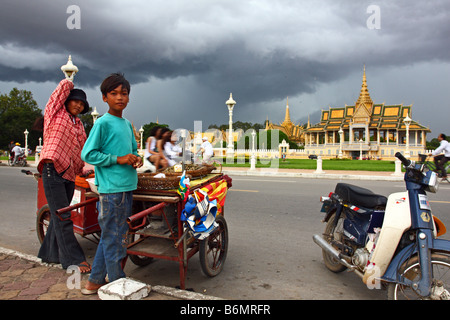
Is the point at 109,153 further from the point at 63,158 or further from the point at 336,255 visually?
the point at 336,255

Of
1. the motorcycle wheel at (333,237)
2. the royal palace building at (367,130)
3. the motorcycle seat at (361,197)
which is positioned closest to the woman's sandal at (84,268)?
the motorcycle wheel at (333,237)

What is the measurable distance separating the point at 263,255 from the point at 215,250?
714mm

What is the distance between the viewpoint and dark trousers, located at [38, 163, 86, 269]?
3275 millimetres

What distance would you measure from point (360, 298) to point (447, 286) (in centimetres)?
83

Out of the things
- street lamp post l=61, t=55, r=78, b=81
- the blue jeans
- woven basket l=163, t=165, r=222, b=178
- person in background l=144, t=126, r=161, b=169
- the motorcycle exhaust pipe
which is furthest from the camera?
street lamp post l=61, t=55, r=78, b=81

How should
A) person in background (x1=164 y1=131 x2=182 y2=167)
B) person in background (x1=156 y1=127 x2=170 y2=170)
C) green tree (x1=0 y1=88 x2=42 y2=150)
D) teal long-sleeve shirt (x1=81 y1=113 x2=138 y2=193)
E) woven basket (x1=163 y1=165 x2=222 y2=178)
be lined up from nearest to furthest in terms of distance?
teal long-sleeve shirt (x1=81 y1=113 x2=138 y2=193) < woven basket (x1=163 y1=165 x2=222 y2=178) < person in background (x1=156 y1=127 x2=170 y2=170) < person in background (x1=164 y1=131 x2=182 y2=167) < green tree (x1=0 y1=88 x2=42 y2=150)

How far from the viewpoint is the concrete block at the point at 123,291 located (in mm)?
2464

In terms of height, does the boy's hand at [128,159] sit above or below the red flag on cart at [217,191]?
above

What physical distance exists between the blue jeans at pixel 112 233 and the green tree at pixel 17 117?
58390mm

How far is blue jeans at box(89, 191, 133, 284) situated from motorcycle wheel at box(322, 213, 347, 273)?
2177 millimetres

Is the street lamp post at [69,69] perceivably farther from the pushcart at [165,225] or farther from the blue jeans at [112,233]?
the blue jeans at [112,233]

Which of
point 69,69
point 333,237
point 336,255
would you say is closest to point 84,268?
point 336,255

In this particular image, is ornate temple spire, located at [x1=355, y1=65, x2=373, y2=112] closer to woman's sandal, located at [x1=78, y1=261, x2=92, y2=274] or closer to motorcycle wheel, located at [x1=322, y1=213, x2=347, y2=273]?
motorcycle wheel, located at [x1=322, y1=213, x2=347, y2=273]

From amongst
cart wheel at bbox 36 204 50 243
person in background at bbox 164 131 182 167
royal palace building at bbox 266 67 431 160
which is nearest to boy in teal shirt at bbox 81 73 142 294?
cart wheel at bbox 36 204 50 243
